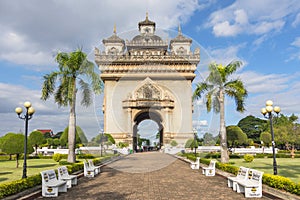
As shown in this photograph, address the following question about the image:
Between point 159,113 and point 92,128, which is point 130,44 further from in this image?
point 92,128

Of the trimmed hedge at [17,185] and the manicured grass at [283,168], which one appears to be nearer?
the trimmed hedge at [17,185]

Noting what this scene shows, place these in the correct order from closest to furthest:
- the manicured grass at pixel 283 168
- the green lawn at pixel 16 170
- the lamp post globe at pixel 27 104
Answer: the lamp post globe at pixel 27 104 < the manicured grass at pixel 283 168 < the green lawn at pixel 16 170

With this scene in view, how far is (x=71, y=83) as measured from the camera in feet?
55.5

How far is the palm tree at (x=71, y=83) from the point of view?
54.0 ft

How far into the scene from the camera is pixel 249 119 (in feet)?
252

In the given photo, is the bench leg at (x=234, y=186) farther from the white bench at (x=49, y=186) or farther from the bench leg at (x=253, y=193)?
the white bench at (x=49, y=186)

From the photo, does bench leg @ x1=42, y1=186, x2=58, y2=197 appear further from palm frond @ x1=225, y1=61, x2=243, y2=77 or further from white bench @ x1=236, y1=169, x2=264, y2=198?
palm frond @ x1=225, y1=61, x2=243, y2=77

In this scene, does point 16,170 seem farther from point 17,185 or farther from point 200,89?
point 200,89

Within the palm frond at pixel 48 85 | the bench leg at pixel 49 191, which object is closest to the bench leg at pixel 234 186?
the bench leg at pixel 49 191

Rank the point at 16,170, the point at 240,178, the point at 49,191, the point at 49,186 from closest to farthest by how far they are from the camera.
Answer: the point at 49,186 < the point at 49,191 < the point at 240,178 < the point at 16,170

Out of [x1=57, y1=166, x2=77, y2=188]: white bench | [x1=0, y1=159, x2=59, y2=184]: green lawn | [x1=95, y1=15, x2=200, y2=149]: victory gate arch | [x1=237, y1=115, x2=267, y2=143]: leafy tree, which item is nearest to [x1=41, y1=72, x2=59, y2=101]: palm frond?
[x1=0, y1=159, x2=59, y2=184]: green lawn

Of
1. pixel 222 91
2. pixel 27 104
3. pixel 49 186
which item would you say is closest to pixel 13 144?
pixel 27 104

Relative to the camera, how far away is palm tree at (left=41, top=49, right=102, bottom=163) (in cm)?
1647

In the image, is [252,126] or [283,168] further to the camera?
[252,126]
